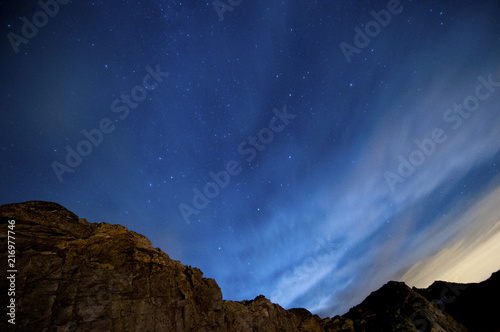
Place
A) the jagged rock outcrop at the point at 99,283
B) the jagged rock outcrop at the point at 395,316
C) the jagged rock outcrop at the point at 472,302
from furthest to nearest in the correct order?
the jagged rock outcrop at the point at 472,302, the jagged rock outcrop at the point at 395,316, the jagged rock outcrop at the point at 99,283

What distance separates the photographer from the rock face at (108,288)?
34.9 ft

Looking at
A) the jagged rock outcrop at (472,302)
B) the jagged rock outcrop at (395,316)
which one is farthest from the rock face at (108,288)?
the jagged rock outcrop at (472,302)

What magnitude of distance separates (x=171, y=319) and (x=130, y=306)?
290cm

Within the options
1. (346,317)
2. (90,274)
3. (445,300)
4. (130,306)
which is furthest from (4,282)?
(445,300)

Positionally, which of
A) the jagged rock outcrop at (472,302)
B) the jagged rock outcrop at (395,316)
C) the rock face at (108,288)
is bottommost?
the jagged rock outcrop at (472,302)

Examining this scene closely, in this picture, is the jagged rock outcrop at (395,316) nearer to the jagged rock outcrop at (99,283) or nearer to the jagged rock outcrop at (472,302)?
the jagged rock outcrop at (472,302)

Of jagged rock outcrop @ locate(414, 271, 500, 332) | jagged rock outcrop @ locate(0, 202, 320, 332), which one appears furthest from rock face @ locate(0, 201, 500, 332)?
jagged rock outcrop @ locate(414, 271, 500, 332)

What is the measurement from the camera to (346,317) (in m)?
25.0

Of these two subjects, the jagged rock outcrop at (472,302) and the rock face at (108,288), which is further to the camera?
the jagged rock outcrop at (472,302)

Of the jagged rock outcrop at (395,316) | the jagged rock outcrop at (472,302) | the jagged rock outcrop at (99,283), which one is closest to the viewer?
the jagged rock outcrop at (99,283)

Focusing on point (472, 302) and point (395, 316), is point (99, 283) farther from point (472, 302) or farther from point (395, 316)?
point (472, 302)

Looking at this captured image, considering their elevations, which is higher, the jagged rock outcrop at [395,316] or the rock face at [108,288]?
the rock face at [108,288]

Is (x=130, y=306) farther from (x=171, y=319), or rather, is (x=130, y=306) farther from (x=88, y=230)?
(x=88, y=230)

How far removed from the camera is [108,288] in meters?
12.5
